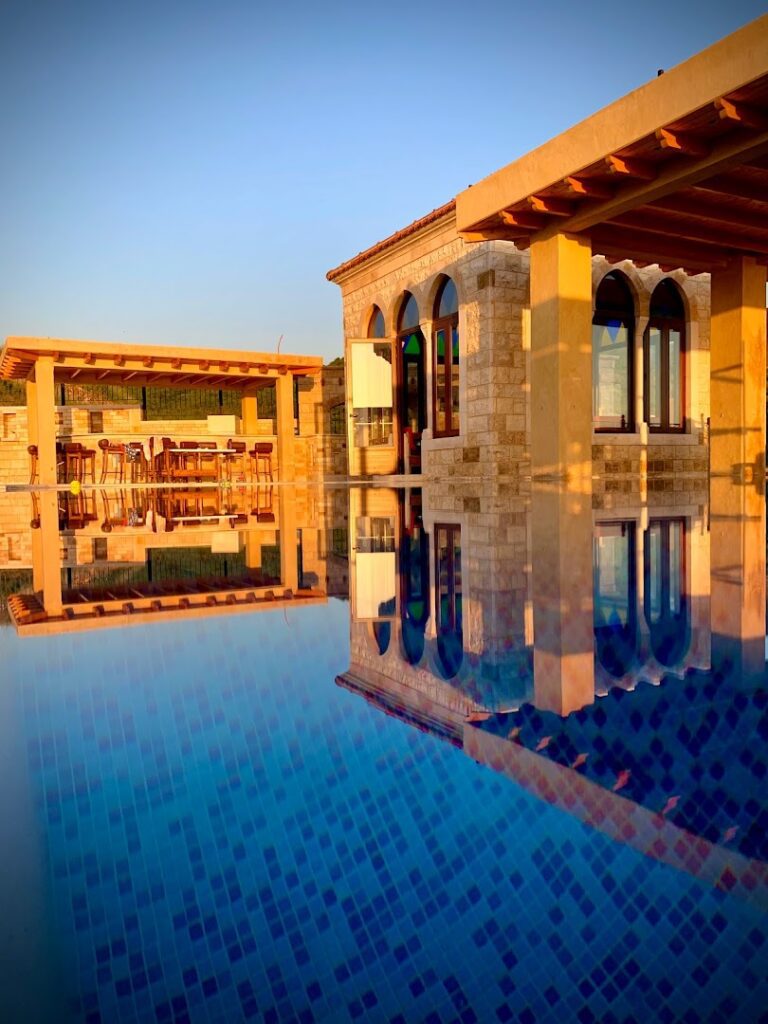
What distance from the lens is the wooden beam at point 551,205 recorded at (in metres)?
6.28

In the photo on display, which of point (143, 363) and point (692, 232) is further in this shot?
point (143, 363)

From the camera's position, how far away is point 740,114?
4836mm

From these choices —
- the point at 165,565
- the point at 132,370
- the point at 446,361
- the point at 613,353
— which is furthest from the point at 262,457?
the point at 165,565

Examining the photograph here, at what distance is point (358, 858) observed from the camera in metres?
0.98

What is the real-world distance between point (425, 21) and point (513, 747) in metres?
13.0

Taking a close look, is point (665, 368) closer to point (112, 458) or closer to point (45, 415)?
point (45, 415)

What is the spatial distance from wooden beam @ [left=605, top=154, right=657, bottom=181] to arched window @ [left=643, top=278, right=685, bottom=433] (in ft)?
20.8

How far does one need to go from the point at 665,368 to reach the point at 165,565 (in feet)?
31.6

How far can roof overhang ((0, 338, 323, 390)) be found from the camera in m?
14.8

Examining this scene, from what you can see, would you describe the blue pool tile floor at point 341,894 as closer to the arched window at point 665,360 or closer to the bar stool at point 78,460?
the arched window at point 665,360

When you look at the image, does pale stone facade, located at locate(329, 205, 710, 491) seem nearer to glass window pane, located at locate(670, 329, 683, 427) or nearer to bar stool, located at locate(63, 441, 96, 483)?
glass window pane, located at locate(670, 329, 683, 427)

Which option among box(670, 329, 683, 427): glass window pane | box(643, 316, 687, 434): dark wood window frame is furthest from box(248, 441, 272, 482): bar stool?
box(670, 329, 683, 427): glass window pane

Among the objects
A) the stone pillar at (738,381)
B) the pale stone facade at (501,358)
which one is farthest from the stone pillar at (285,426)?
the stone pillar at (738,381)

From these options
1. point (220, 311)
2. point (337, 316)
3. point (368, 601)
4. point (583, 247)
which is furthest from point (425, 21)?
point (220, 311)
